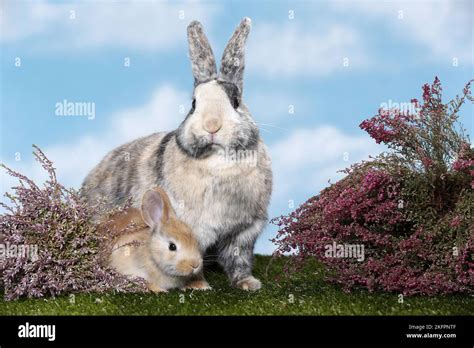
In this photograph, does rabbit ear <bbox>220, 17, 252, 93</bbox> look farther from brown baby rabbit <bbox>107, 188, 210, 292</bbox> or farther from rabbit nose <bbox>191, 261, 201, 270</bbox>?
rabbit nose <bbox>191, 261, 201, 270</bbox>

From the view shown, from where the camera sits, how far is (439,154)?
5.71m

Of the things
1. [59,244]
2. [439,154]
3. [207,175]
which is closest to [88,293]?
[59,244]

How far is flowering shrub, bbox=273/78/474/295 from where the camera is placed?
5352 millimetres

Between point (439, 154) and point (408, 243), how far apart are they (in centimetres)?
82

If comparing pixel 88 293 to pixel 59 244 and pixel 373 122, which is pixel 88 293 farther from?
pixel 373 122

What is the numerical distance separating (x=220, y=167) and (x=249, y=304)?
1123mm

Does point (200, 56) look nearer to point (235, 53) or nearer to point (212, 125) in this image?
point (235, 53)

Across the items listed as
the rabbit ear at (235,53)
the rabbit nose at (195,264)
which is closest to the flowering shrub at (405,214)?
the rabbit nose at (195,264)

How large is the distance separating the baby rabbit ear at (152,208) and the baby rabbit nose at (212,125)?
26.2 inches

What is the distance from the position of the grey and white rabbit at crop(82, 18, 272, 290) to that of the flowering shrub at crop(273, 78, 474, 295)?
37cm

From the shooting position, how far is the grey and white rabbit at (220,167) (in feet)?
18.3

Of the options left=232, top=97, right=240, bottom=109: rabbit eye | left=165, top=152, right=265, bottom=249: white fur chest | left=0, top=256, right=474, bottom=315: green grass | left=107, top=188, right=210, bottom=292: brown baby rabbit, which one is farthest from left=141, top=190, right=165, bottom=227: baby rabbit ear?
left=232, top=97, right=240, bottom=109: rabbit eye

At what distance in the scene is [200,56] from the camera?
586 cm
